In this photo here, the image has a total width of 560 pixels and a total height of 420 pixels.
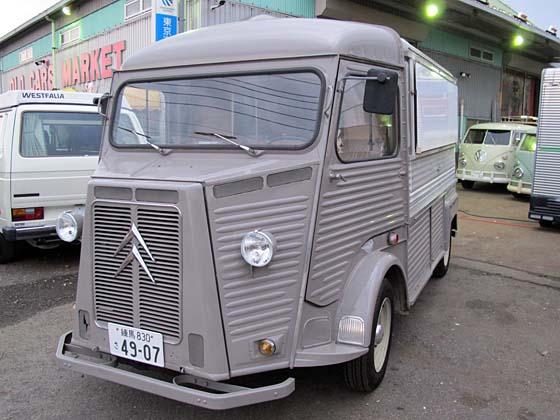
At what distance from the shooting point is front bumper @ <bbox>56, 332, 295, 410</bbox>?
8.59 ft

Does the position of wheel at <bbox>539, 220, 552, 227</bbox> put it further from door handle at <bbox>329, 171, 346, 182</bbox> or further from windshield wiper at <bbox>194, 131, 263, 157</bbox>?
windshield wiper at <bbox>194, 131, 263, 157</bbox>

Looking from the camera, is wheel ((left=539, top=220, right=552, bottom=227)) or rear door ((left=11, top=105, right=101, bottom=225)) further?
wheel ((left=539, top=220, right=552, bottom=227))

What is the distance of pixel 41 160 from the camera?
6.34m

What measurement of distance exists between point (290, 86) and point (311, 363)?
1706 millimetres

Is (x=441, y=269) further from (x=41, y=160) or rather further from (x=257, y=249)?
(x=41, y=160)

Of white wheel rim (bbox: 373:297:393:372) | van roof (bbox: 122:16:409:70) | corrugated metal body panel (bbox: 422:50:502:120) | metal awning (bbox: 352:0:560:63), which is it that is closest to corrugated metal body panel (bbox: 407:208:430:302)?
white wheel rim (bbox: 373:297:393:372)

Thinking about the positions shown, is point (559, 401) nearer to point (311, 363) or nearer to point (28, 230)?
point (311, 363)

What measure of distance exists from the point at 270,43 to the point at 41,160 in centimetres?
428

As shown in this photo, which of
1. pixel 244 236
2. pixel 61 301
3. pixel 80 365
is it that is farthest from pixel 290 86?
pixel 61 301

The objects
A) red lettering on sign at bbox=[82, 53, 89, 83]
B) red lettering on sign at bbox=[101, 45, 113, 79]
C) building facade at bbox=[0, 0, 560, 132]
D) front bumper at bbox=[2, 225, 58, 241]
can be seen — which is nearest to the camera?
front bumper at bbox=[2, 225, 58, 241]

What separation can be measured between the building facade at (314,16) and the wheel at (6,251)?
146 inches

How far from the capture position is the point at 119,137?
370 centimetres

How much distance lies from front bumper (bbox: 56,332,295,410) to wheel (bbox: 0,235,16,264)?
4314mm

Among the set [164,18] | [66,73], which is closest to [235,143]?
[164,18]
